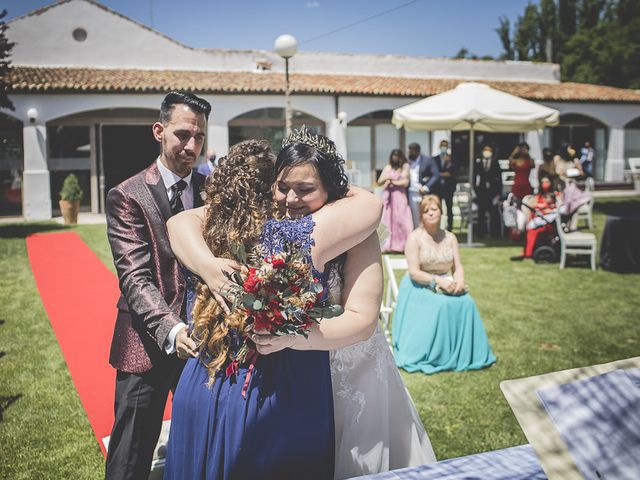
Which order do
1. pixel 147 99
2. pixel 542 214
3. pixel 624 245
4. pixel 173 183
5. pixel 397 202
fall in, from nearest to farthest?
1. pixel 173 183
2. pixel 624 245
3. pixel 542 214
4. pixel 397 202
5. pixel 147 99

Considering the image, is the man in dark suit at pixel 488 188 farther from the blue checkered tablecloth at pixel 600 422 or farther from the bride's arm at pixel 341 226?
the blue checkered tablecloth at pixel 600 422

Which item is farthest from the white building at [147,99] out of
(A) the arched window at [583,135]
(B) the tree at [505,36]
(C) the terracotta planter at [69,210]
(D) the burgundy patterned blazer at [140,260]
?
(B) the tree at [505,36]

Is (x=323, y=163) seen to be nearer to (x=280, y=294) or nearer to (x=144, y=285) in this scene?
(x=280, y=294)

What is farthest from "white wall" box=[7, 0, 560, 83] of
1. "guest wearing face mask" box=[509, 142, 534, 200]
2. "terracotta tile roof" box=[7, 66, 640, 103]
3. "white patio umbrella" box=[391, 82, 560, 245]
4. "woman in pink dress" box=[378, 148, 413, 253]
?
"guest wearing face mask" box=[509, 142, 534, 200]

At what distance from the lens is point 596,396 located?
126 centimetres

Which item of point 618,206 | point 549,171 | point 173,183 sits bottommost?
point 618,206

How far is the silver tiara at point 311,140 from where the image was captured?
2.04 metres

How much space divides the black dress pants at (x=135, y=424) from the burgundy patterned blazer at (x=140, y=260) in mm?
60

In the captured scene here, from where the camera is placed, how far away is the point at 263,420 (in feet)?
6.17

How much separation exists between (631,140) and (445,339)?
26.5 m

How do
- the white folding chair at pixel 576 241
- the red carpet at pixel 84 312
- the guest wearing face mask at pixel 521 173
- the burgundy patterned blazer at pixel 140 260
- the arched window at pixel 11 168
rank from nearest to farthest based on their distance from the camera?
the burgundy patterned blazer at pixel 140 260, the red carpet at pixel 84 312, the white folding chair at pixel 576 241, the guest wearing face mask at pixel 521 173, the arched window at pixel 11 168

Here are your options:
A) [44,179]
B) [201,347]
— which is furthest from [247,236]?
[44,179]

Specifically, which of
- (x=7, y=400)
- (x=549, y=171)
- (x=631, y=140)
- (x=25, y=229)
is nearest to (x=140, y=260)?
(x=7, y=400)

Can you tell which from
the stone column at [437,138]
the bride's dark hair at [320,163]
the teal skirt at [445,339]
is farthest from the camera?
the stone column at [437,138]
